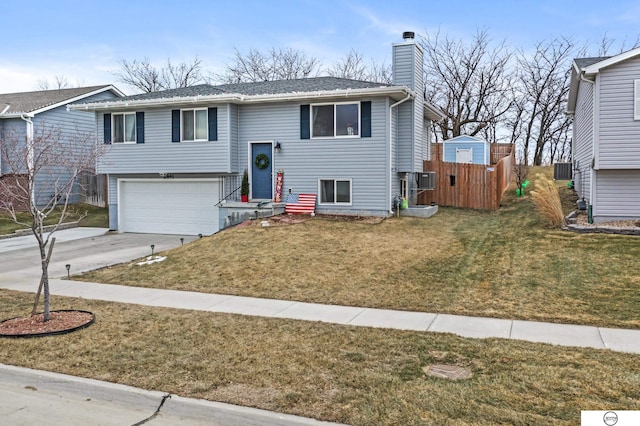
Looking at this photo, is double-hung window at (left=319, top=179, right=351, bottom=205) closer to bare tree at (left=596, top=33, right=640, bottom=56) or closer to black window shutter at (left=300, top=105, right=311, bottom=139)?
black window shutter at (left=300, top=105, right=311, bottom=139)

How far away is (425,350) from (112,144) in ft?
55.7

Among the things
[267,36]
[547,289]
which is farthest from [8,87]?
[547,289]

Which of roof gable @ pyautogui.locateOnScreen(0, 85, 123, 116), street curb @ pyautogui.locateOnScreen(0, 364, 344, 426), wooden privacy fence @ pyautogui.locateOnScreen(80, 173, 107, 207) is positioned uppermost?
roof gable @ pyautogui.locateOnScreen(0, 85, 123, 116)

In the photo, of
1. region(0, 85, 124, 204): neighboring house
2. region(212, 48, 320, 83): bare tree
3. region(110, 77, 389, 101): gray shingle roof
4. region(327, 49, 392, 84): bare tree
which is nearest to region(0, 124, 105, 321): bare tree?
region(0, 85, 124, 204): neighboring house

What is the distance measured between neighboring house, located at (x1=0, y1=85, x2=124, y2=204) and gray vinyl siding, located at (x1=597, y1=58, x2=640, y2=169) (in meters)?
20.1

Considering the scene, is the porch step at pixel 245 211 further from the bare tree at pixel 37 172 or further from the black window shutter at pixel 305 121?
the bare tree at pixel 37 172

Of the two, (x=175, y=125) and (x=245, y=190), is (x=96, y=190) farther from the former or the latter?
(x=245, y=190)

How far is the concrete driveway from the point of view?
12.7m

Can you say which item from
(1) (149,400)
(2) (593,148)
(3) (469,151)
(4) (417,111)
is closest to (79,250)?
(1) (149,400)

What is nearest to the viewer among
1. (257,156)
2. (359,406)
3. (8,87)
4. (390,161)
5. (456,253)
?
(359,406)

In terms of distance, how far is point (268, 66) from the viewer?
42156 millimetres

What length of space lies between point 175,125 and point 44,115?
33.3 ft

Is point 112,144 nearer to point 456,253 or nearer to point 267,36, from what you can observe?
point 456,253

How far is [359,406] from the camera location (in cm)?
481
